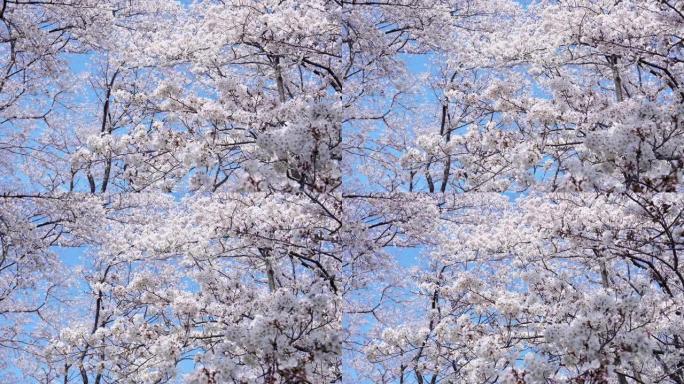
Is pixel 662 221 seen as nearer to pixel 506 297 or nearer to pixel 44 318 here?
pixel 506 297

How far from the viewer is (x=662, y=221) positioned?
3387mm

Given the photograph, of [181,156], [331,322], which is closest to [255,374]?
[331,322]

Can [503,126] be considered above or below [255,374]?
above

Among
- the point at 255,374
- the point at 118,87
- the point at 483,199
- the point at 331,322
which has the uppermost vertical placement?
the point at 118,87

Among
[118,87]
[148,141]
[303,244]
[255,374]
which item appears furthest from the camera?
[118,87]

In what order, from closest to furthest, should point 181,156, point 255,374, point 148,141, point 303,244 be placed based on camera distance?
point 255,374 → point 303,244 → point 181,156 → point 148,141

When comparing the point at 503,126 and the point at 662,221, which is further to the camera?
the point at 503,126

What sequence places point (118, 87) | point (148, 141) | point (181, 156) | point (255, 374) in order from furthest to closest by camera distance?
1. point (118, 87)
2. point (148, 141)
3. point (181, 156)
4. point (255, 374)

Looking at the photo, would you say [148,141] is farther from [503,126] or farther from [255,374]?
[503,126]

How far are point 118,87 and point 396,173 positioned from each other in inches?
99.1

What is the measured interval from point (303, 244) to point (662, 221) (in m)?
1.86


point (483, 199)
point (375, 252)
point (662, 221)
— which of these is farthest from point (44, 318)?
point (662, 221)

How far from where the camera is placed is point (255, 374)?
3.32 metres

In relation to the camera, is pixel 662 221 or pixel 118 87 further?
pixel 118 87
